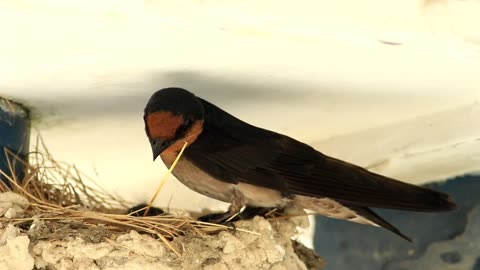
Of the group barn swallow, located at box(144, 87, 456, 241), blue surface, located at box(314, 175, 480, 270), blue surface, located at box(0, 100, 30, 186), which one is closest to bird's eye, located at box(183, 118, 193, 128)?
barn swallow, located at box(144, 87, 456, 241)

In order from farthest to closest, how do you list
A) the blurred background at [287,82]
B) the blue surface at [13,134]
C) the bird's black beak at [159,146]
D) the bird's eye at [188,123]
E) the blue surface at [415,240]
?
the blue surface at [415,240], the blue surface at [13,134], the bird's eye at [188,123], the bird's black beak at [159,146], the blurred background at [287,82]

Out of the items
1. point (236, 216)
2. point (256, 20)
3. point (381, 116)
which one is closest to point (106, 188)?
point (236, 216)

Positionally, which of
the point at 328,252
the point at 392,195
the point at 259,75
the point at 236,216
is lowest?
the point at 328,252

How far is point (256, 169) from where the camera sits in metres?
2.34

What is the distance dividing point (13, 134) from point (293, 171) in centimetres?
83

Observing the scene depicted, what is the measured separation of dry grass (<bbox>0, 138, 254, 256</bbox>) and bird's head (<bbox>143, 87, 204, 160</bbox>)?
0.61ft

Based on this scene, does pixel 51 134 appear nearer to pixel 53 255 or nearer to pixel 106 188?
pixel 106 188

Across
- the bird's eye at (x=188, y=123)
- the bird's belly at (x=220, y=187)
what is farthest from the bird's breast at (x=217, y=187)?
the bird's eye at (x=188, y=123)

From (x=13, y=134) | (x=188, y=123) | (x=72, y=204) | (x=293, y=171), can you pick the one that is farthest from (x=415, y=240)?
(x=13, y=134)

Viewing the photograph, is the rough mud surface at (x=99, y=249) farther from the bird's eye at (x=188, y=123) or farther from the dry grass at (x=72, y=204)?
the bird's eye at (x=188, y=123)

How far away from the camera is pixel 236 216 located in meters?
2.49

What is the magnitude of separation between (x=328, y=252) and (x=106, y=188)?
0.82 m

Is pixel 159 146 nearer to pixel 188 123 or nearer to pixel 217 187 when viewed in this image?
pixel 188 123

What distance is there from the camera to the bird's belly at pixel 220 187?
7.88 ft
